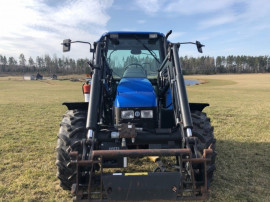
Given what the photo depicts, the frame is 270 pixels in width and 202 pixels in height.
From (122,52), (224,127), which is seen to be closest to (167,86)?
(122,52)

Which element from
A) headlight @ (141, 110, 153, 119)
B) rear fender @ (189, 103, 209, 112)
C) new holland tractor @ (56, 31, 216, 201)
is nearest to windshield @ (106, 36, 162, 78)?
new holland tractor @ (56, 31, 216, 201)

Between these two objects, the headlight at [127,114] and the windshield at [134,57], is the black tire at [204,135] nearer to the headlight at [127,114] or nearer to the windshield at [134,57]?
the headlight at [127,114]

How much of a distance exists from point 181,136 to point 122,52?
2.31 m

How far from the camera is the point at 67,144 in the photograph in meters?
3.35

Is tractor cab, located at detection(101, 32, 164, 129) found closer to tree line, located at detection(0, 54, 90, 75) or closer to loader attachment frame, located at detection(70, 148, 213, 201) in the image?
loader attachment frame, located at detection(70, 148, 213, 201)

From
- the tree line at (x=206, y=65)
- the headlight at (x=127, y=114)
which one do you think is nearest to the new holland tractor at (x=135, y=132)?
the headlight at (x=127, y=114)

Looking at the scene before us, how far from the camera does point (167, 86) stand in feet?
13.7

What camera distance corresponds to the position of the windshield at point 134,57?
15.3ft

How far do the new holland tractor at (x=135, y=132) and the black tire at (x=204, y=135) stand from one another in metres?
0.01

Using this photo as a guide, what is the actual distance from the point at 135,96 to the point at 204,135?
1207 mm

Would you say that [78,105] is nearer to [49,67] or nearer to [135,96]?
[135,96]

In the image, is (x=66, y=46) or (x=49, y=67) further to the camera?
(x=49, y=67)

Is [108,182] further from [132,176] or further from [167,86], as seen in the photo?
[167,86]

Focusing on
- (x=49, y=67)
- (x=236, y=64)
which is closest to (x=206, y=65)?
(x=236, y=64)
